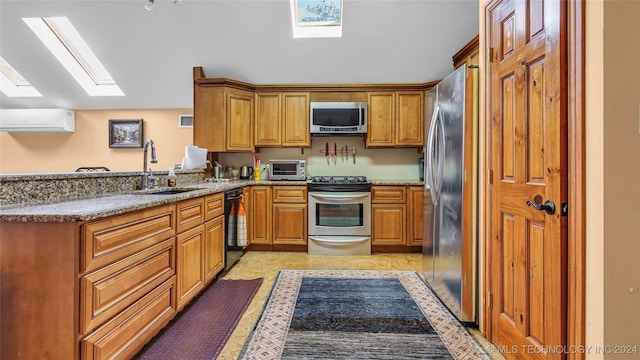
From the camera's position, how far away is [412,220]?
371cm

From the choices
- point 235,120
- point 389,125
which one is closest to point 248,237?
point 235,120

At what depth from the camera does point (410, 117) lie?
12.8 ft

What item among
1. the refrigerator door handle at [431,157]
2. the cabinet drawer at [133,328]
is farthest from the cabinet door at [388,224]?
the cabinet drawer at [133,328]

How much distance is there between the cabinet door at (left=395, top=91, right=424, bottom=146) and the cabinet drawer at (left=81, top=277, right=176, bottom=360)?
322 cm

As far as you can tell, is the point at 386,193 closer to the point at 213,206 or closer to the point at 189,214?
the point at 213,206

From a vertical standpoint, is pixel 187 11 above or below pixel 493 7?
above

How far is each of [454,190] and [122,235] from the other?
210 cm

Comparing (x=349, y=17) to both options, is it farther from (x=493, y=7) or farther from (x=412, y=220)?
(x=412, y=220)

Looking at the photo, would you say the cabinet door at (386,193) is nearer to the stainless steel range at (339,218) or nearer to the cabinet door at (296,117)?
the stainless steel range at (339,218)

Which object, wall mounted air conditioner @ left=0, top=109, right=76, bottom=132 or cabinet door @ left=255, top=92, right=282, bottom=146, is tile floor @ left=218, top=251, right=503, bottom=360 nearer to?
cabinet door @ left=255, top=92, right=282, bottom=146

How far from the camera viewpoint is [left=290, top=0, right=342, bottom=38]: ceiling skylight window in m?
3.68

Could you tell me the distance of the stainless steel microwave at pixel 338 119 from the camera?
3910mm

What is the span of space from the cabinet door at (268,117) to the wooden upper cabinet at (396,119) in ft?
4.19
